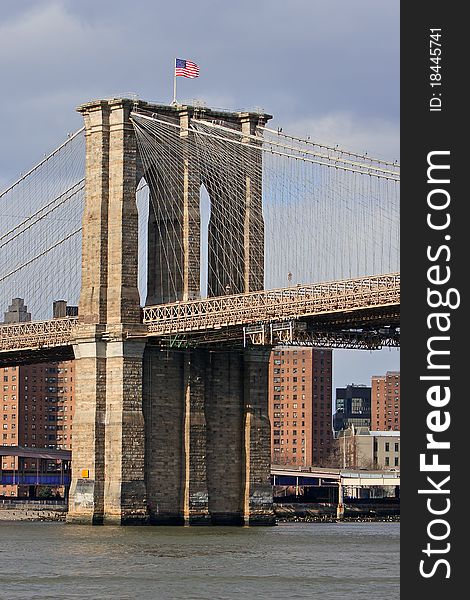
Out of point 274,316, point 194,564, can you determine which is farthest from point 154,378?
point 194,564

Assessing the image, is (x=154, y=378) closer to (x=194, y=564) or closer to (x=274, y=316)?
(x=274, y=316)

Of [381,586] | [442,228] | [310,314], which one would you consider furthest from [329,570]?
[442,228]

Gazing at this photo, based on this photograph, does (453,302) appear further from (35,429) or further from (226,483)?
(35,429)

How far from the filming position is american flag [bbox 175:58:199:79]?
89.6 meters

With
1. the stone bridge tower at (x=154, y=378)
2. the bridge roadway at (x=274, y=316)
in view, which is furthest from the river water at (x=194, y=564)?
the bridge roadway at (x=274, y=316)

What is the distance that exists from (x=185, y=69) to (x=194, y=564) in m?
33.4

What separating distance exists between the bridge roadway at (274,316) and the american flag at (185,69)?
1111 centimetres

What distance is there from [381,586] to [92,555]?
15278mm

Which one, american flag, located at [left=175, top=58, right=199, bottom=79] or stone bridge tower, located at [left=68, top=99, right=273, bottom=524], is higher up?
american flag, located at [left=175, top=58, right=199, bottom=79]

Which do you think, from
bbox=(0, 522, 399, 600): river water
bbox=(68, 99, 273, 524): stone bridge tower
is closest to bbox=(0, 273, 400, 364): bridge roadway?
bbox=(68, 99, 273, 524): stone bridge tower

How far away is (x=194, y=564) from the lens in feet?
206

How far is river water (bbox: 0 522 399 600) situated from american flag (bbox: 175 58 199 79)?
21484mm

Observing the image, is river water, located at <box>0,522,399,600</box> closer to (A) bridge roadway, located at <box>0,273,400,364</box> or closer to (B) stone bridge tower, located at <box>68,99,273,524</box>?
(B) stone bridge tower, located at <box>68,99,273,524</box>

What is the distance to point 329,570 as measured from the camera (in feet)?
201
